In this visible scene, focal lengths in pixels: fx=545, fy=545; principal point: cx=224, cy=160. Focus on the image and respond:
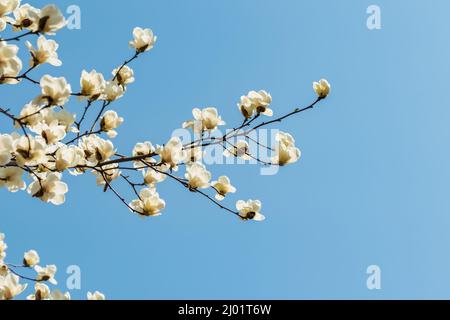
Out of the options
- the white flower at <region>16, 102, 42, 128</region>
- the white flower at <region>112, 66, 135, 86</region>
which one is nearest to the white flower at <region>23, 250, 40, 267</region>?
the white flower at <region>16, 102, 42, 128</region>

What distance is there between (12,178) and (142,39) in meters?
1.10

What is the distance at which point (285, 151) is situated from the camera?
121 inches

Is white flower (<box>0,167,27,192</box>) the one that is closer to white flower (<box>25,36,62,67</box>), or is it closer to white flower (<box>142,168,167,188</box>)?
white flower (<box>25,36,62,67</box>)

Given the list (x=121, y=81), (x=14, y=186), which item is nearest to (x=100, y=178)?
(x=121, y=81)

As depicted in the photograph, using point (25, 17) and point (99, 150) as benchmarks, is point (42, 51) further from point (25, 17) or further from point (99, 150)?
point (99, 150)

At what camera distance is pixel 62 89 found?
8.13ft

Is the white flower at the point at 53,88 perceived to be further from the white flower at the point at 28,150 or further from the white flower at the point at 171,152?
the white flower at the point at 171,152

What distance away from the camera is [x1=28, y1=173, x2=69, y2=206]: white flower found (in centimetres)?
273

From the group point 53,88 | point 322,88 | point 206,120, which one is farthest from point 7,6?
point 322,88

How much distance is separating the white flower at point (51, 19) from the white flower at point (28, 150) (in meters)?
0.51

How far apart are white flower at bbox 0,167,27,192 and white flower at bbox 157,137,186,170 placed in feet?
2.33

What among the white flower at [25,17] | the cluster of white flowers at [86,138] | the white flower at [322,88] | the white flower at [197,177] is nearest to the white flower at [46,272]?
the cluster of white flowers at [86,138]

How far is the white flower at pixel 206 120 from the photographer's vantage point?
3162mm
